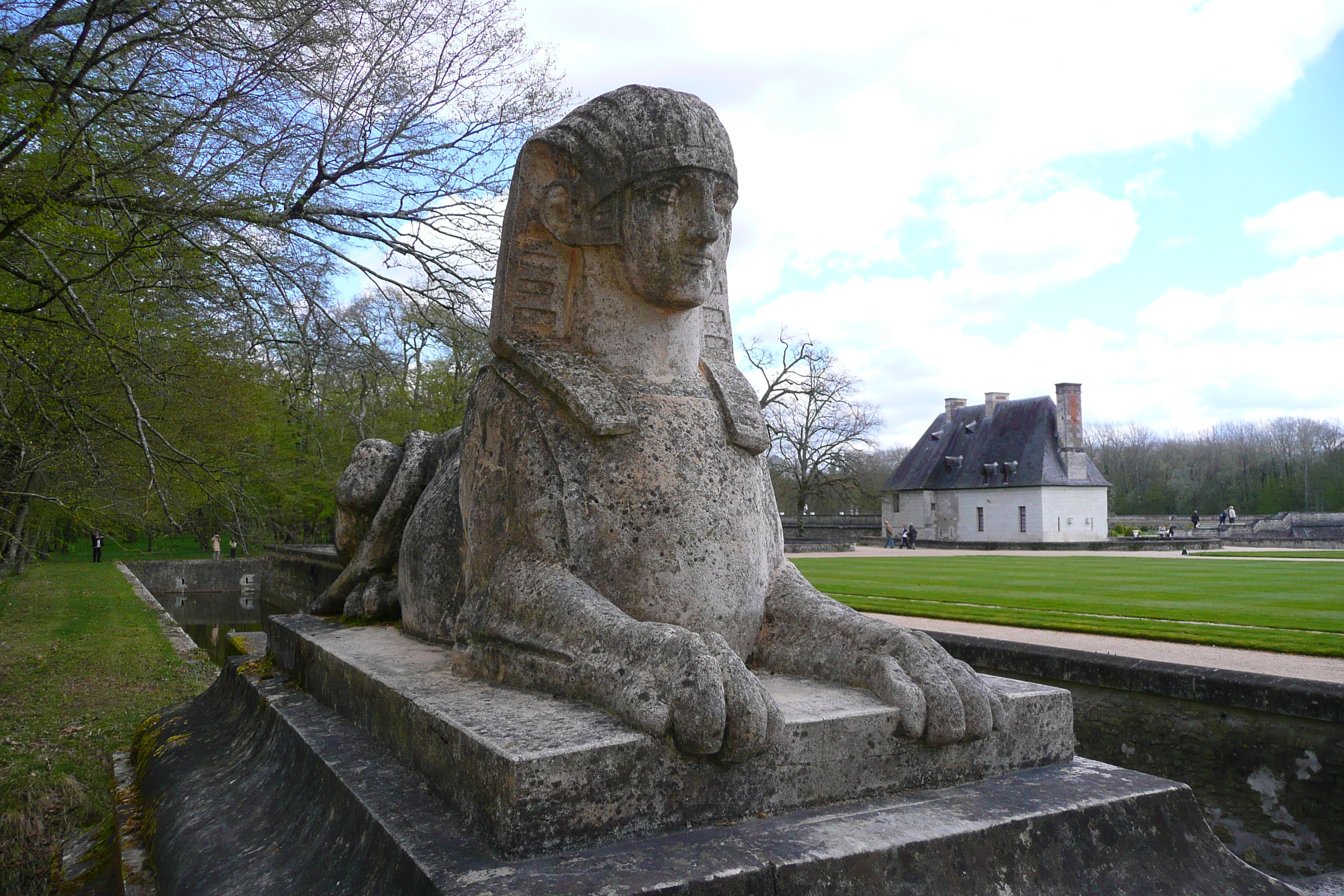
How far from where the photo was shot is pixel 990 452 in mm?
44844

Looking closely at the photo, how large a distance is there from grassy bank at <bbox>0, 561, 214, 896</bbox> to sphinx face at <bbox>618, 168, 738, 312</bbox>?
329 cm

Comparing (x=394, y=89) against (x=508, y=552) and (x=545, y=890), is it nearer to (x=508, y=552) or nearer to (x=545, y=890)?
(x=508, y=552)

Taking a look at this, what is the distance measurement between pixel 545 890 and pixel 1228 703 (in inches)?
204

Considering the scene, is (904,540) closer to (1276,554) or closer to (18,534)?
(1276,554)

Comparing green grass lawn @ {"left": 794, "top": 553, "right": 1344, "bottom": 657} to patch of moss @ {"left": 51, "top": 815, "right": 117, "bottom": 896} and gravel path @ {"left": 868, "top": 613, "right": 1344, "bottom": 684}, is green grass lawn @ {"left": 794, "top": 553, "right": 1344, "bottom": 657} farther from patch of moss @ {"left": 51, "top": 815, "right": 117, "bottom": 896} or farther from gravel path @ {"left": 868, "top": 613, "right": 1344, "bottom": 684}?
patch of moss @ {"left": 51, "top": 815, "right": 117, "bottom": 896}

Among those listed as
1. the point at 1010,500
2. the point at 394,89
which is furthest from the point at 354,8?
the point at 1010,500

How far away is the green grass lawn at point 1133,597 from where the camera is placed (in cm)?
864

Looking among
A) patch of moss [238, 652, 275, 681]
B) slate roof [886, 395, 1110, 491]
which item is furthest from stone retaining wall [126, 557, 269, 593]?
slate roof [886, 395, 1110, 491]

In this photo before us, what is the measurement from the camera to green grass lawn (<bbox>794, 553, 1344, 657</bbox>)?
28.3 feet

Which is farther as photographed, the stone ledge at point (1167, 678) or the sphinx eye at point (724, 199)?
the stone ledge at point (1167, 678)

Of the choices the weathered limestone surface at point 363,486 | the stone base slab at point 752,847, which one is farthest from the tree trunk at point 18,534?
the stone base slab at point 752,847

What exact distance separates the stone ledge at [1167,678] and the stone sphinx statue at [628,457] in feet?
11.1

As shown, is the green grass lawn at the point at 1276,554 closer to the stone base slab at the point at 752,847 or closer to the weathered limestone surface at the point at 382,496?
the stone base slab at the point at 752,847

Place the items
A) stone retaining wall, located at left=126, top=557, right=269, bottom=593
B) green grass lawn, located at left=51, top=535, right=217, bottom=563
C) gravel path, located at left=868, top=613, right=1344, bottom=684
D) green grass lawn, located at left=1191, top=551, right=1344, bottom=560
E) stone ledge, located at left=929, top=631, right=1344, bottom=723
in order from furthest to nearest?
green grass lawn, located at left=51, top=535, right=217, bottom=563 < stone retaining wall, located at left=126, top=557, right=269, bottom=593 < green grass lawn, located at left=1191, top=551, right=1344, bottom=560 < gravel path, located at left=868, top=613, right=1344, bottom=684 < stone ledge, located at left=929, top=631, right=1344, bottom=723
